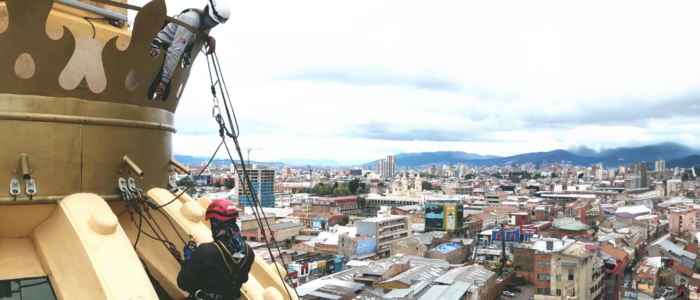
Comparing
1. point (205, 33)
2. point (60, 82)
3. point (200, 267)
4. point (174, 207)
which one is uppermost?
point (205, 33)

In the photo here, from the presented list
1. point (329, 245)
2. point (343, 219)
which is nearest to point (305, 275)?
point (329, 245)

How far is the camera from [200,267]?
142 inches

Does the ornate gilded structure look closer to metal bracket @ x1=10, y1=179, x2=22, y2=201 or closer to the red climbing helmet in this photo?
metal bracket @ x1=10, y1=179, x2=22, y2=201

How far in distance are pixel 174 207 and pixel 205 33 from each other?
148 centimetres

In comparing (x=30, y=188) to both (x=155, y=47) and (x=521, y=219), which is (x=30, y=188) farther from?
(x=521, y=219)

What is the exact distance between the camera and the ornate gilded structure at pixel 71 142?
321cm

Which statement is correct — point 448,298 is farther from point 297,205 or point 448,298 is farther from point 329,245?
point 297,205

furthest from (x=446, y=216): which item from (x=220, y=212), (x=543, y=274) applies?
(x=220, y=212)

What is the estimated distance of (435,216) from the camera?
69.5 m

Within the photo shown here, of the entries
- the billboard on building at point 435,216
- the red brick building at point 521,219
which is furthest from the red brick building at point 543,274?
the red brick building at point 521,219

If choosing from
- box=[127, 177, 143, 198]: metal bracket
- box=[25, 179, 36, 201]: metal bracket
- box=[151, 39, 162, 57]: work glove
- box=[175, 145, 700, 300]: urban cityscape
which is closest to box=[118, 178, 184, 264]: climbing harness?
box=[127, 177, 143, 198]: metal bracket

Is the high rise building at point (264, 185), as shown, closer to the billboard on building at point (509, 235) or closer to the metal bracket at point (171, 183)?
the billboard on building at point (509, 235)

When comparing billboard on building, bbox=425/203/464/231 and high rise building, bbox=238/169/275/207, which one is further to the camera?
high rise building, bbox=238/169/275/207

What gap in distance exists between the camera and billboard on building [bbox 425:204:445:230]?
225ft
